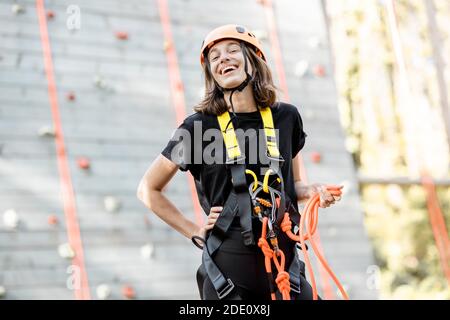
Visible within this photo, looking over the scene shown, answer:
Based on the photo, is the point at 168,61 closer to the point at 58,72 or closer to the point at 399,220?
the point at 58,72

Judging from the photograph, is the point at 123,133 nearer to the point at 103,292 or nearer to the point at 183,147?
the point at 103,292

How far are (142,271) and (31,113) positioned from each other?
4.40 feet

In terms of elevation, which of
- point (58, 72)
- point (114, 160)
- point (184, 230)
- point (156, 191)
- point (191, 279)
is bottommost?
point (191, 279)

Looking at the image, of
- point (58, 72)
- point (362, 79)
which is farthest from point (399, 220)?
point (58, 72)

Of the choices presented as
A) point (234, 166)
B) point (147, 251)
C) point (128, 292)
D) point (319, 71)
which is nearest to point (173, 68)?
point (319, 71)

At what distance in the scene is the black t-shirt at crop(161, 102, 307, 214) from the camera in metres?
1.97

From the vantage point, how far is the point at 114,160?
448 cm

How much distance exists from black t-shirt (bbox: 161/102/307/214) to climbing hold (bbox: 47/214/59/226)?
2.34 metres

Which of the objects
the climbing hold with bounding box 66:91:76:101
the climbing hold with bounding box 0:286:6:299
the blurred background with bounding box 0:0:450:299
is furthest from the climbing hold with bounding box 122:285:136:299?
the climbing hold with bounding box 66:91:76:101

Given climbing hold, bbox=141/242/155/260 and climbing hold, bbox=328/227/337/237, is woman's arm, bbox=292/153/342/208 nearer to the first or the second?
climbing hold, bbox=141/242/155/260

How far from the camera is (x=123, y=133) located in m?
4.56

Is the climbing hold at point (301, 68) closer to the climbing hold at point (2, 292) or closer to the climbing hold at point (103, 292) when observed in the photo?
the climbing hold at point (103, 292)

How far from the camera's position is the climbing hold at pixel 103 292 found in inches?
164
